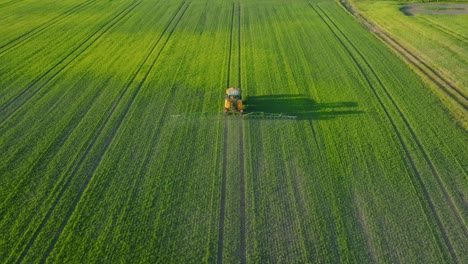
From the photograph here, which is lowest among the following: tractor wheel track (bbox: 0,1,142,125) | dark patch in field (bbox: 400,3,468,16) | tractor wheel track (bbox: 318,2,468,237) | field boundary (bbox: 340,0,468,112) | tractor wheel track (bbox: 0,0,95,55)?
tractor wheel track (bbox: 318,2,468,237)

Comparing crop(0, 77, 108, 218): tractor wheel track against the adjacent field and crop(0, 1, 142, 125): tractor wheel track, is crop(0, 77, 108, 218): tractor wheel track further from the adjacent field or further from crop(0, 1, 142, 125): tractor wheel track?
the adjacent field

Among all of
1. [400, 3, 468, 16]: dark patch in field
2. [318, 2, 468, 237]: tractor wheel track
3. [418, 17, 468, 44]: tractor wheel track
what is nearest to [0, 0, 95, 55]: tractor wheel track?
[318, 2, 468, 237]: tractor wheel track

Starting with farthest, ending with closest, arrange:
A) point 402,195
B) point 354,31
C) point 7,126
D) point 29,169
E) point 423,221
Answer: point 354,31, point 7,126, point 29,169, point 402,195, point 423,221

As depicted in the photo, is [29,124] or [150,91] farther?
[150,91]

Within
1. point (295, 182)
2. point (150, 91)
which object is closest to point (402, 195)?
point (295, 182)

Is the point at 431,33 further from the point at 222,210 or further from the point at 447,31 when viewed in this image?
the point at 222,210

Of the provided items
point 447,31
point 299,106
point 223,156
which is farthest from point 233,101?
point 447,31

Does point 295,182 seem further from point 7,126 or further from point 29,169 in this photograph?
point 7,126
